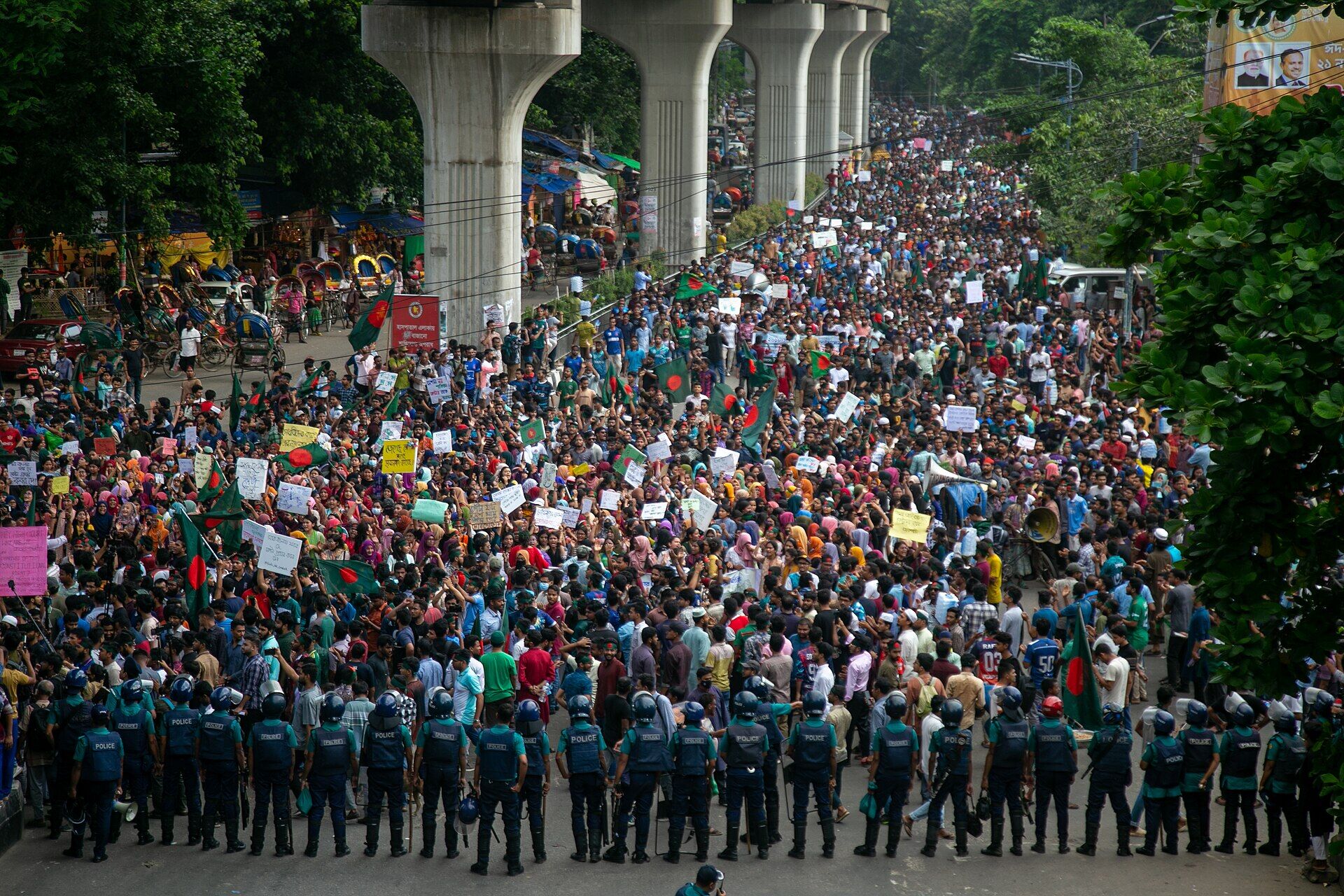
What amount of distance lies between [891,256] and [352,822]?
3249 centimetres

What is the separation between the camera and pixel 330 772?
11.2 meters

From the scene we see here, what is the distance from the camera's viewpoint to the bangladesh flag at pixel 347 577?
1450 centimetres

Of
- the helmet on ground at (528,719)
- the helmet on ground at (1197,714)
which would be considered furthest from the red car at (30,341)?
the helmet on ground at (1197,714)

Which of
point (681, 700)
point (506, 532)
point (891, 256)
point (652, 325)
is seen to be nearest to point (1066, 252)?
point (891, 256)

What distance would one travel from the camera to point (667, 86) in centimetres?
4059

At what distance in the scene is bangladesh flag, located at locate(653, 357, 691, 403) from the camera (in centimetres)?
2391

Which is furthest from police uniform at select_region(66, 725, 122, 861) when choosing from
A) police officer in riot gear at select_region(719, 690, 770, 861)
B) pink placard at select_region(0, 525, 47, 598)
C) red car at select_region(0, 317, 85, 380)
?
red car at select_region(0, 317, 85, 380)

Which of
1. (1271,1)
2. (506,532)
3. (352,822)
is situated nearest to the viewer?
(1271,1)

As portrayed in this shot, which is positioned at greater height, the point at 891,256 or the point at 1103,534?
the point at 891,256

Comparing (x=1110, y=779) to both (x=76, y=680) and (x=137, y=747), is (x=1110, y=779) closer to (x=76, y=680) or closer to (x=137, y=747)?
(x=137, y=747)

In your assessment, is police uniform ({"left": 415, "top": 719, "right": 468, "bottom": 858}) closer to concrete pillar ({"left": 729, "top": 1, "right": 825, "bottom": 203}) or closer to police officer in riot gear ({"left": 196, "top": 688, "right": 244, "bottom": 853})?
police officer in riot gear ({"left": 196, "top": 688, "right": 244, "bottom": 853})

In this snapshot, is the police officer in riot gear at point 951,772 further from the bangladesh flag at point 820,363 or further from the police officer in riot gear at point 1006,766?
the bangladesh flag at point 820,363

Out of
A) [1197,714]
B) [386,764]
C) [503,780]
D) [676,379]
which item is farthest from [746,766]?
[676,379]

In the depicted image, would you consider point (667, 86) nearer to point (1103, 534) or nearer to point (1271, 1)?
point (1103, 534)
